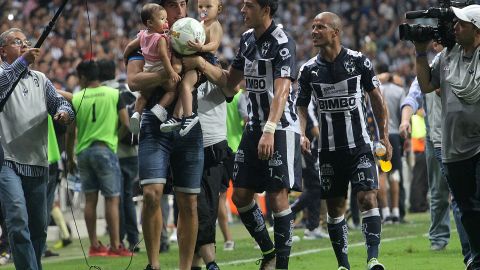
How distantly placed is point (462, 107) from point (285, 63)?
1.57m

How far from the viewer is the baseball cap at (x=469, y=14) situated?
891cm

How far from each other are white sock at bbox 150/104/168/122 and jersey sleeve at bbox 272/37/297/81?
3.26 feet

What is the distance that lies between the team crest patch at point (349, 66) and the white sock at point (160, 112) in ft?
5.65

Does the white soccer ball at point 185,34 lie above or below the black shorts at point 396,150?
above

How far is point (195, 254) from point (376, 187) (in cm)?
187

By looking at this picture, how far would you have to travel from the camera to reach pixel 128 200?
1534 centimetres

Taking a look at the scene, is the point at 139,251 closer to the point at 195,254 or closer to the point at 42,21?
the point at 195,254

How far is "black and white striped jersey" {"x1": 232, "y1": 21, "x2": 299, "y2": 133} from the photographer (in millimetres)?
9766

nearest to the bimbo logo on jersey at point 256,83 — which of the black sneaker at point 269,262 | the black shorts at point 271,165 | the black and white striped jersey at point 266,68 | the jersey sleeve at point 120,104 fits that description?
the black and white striped jersey at point 266,68

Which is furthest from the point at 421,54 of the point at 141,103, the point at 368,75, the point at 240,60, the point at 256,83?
the point at 141,103

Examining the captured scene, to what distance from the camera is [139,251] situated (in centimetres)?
1510

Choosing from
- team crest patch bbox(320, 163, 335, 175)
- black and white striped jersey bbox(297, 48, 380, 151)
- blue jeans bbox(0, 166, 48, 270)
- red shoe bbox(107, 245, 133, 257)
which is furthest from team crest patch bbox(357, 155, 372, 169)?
red shoe bbox(107, 245, 133, 257)

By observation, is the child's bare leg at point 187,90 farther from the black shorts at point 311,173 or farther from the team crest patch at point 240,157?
the black shorts at point 311,173

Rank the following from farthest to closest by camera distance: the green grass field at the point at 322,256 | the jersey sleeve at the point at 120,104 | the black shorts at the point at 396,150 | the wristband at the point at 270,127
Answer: the black shorts at the point at 396,150
the jersey sleeve at the point at 120,104
the green grass field at the point at 322,256
the wristband at the point at 270,127
